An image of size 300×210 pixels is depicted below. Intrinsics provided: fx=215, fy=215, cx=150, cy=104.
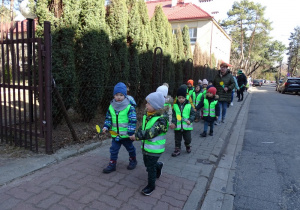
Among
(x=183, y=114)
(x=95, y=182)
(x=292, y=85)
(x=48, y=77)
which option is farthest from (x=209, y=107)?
(x=292, y=85)

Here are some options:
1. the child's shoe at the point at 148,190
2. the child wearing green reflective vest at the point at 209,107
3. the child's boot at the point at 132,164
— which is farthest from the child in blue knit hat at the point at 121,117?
the child wearing green reflective vest at the point at 209,107

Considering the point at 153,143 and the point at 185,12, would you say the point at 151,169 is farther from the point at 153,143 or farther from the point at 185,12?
the point at 185,12

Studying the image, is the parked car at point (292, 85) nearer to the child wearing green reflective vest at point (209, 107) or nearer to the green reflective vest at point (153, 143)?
the child wearing green reflective vest at point (209, 107)

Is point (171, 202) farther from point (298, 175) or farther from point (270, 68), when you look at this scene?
point (270, 68)

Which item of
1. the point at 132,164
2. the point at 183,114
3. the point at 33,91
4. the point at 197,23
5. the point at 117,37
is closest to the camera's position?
the point at 132,164

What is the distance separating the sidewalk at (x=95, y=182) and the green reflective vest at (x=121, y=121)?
66cm

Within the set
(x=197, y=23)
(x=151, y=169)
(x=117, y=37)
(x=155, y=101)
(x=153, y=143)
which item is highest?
(x=197, y=23)

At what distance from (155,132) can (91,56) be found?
3311 millimetres

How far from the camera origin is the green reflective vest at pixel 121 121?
320 cm

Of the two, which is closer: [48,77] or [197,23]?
[48,77]

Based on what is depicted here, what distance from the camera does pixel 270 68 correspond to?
197ft

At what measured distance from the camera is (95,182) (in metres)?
3.00

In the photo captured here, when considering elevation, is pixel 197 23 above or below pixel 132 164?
above

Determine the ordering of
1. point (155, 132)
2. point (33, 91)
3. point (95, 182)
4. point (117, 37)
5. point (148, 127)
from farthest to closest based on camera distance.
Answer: point (117, 37) → point (33, 91) → point (95, 182) → point (148, 127) → point (155, 132)
